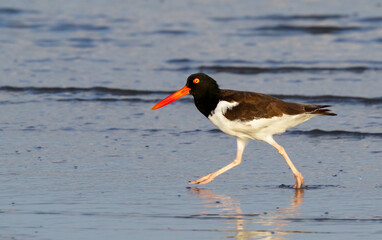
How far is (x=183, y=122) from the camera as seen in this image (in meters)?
10.8

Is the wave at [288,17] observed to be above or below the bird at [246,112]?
above

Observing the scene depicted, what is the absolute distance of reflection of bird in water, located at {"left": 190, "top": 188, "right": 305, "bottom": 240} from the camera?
5.97 metres

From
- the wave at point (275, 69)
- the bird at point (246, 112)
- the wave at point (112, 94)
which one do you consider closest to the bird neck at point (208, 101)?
the bird at point (246, 112)

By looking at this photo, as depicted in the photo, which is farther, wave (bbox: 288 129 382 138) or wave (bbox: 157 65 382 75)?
wave (bbox: 157 65 382 75)

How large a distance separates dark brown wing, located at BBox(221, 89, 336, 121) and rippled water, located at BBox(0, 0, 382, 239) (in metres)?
0.67

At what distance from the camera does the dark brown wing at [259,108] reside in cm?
766

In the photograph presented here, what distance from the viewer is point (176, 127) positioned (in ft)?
34.3

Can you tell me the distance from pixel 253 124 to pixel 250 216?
4.73 ft

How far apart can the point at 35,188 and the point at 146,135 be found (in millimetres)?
2827

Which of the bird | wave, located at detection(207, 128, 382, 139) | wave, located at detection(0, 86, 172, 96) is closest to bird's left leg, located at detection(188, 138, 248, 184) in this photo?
the bird

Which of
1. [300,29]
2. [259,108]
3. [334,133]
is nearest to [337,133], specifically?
[334,133]

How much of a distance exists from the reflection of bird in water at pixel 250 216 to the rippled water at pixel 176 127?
0.8 inches

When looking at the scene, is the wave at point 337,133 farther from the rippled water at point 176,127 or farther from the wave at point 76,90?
the wave at point 76,90

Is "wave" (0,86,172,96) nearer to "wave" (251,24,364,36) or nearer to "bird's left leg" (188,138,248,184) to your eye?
"bird's left leg" (188,138,248,184)
